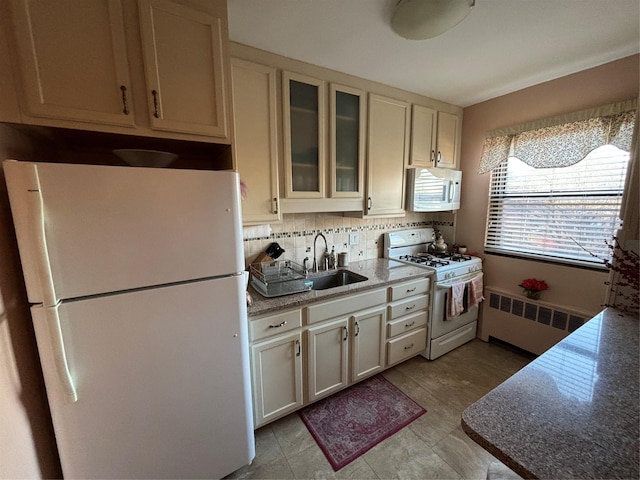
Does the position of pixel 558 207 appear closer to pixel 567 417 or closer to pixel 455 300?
pixel 455 300

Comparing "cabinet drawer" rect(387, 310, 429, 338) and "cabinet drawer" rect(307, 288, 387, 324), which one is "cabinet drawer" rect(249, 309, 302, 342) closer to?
"cabinet drawer" rect(307, 288, 387, 324)

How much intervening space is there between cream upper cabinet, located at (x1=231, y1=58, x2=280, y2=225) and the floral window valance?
2155 mm

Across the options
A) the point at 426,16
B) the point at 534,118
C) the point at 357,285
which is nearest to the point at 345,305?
the point at 357,285

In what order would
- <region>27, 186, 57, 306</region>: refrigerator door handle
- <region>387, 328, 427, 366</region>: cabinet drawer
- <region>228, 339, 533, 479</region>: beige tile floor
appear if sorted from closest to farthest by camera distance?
<region>27, 186, 57, 306</region>: refrigerator door handle
<region>228, 339, 533, 479</region>: beige tile floor
<region>387, 328, 427, 366</region>: cabinet drawer

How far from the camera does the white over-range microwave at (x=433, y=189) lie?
2.44 m

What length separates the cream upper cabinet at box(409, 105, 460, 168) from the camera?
7.91ft

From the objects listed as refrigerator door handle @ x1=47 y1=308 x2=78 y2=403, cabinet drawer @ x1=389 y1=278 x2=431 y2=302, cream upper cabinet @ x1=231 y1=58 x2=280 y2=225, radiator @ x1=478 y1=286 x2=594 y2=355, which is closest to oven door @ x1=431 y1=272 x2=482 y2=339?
cabinet drawer @ x1=389 y1=278 x2=431 y2=302

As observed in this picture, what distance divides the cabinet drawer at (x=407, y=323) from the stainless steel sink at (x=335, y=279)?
1.52 ft

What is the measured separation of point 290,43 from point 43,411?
226 cm

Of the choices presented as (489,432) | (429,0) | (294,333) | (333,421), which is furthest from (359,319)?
(429,0)

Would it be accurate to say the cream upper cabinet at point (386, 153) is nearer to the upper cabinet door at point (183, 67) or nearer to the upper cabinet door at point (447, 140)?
the upper cabinet door at point (447, 140)

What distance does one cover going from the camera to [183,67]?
3.93ft

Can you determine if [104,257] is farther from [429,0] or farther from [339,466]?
[429,0]

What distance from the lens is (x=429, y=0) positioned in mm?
1186
